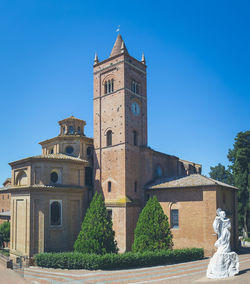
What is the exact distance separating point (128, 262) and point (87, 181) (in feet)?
41.9

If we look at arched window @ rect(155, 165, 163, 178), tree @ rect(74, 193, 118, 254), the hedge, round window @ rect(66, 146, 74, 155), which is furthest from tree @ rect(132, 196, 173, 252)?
round window @ rect(66, 146, 74, 155)

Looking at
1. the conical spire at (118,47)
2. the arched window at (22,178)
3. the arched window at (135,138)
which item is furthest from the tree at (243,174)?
the arched window at (22,178)

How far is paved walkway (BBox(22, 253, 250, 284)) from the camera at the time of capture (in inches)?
661

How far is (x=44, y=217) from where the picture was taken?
25.2m

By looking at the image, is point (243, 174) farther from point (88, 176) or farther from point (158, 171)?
point (88, 176)

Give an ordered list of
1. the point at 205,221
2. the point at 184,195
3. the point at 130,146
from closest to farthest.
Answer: the point at 205,221
the point at 184,195
the point at 130,146

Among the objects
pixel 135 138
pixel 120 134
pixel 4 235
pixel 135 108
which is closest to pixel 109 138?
pixel 120 134

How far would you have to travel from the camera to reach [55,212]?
26031 millimetres

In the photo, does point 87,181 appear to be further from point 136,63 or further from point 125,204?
point 136,63

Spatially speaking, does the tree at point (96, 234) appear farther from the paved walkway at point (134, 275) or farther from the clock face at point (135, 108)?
the clock face at point (135, 108)

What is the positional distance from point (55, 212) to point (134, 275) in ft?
34.5

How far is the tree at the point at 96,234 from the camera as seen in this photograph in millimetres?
21453

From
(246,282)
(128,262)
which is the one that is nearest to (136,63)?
(128,262)

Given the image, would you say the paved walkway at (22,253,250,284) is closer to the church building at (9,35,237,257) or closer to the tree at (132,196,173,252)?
the tree at (132,196,173,252)
